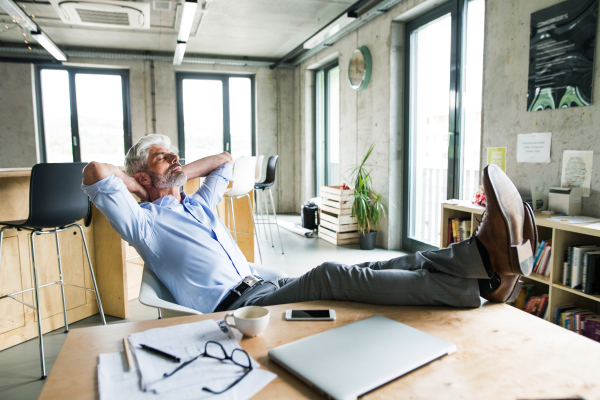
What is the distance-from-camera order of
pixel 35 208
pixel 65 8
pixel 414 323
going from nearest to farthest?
pixel 414 323 → pixel 35 208 → pixel 65 8

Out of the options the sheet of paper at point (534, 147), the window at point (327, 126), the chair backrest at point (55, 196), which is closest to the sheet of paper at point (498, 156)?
the sheet of paper at point (534, 147)

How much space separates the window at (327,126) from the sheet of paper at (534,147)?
3742mm

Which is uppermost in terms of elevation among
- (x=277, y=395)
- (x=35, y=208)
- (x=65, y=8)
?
(x=65, y=8)

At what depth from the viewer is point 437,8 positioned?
13.1 feet

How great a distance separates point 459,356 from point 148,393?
2.21ft

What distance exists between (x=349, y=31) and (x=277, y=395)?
5420mm

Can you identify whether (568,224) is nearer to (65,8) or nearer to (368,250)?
(368,250)

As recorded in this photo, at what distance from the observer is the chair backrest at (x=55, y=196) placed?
2094mm

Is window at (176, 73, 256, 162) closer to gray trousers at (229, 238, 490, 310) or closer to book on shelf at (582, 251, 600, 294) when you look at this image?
book on shelf at (582, 251, 600, 294)

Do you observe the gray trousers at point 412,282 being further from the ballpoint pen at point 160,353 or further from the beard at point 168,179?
the beard at point 168,179

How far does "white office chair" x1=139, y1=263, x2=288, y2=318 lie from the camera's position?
4.49ft

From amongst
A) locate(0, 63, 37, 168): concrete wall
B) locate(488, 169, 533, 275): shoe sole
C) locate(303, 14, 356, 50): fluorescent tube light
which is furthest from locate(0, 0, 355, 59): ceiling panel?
locate(488, 169, 533, 275): shoe sole

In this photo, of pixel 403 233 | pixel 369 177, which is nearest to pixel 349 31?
pixel 369 177

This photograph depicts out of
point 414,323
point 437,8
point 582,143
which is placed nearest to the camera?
point 414,323
